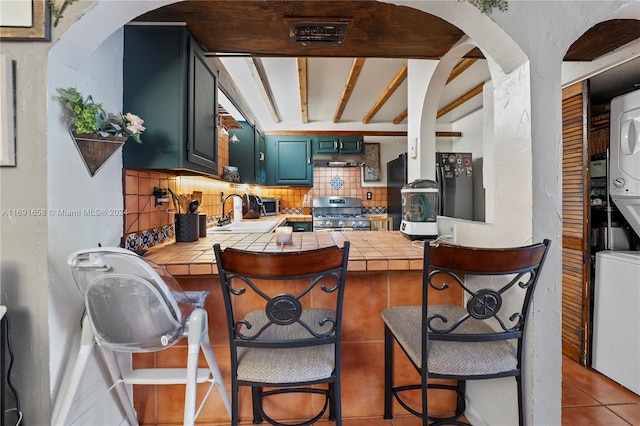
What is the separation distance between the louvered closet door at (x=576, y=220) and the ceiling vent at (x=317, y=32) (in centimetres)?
172

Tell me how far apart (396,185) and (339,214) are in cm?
95

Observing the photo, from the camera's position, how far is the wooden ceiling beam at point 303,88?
274cm

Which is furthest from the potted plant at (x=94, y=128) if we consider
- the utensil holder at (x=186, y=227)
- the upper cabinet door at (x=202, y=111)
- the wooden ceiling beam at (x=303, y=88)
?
the wooden ceiling beam at (x=303, y=88)

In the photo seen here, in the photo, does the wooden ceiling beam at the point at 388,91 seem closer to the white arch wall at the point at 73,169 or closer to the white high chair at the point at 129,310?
the white arch wall at the point at 73,169

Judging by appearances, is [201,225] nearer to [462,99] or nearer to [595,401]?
[595,401]

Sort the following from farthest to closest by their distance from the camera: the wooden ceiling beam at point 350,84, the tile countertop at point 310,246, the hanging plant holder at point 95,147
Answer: the wooden ceiling beam at point 350,84 < the tile countertop at point 310,246 < the hanging plant holder at point 95,147

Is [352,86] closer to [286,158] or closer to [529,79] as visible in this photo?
[286,158]

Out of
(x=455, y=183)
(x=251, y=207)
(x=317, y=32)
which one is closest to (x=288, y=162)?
(x=251, y=207)

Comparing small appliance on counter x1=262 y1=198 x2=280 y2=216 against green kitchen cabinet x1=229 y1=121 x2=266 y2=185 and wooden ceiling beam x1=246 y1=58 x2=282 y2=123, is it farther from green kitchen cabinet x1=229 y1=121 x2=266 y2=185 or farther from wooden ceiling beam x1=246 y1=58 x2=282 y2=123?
wooden ceiling beam x1=246 y1=58 x2=282 y2=123

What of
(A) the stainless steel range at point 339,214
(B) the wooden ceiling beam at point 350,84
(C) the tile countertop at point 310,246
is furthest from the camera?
(A) the stainless steel range at point 339,214

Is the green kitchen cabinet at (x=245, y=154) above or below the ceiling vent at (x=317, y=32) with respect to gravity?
below

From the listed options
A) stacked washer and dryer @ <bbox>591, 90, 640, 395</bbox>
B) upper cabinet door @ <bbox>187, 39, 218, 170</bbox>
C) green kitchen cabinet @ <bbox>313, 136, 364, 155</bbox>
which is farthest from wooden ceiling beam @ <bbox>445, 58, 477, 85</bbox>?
upper cabinet door @ <bbox>187, 39, 218, 170</bbox>

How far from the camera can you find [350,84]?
3.15 metres

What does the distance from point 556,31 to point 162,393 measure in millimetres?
2375
